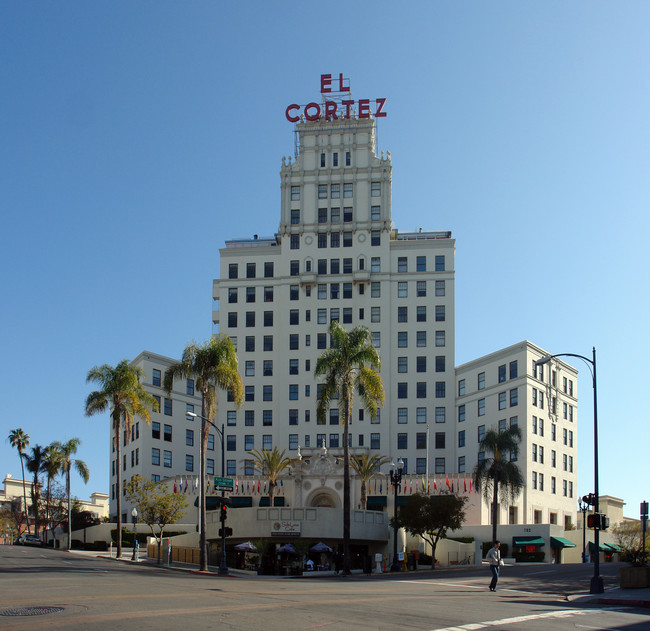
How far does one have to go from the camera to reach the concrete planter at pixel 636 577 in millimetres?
31734

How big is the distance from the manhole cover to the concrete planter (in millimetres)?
22059

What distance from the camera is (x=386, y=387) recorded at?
91.2 meters

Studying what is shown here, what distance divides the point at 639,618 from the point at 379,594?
8800mm

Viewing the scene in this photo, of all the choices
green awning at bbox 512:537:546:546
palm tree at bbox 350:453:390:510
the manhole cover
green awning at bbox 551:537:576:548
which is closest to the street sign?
palm tree at bbox 350:453:390:510

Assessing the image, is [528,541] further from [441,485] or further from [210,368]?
[210,368]

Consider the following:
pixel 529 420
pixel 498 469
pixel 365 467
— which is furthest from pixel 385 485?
pixel 498 469

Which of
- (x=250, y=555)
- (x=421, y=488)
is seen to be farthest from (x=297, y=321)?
(x=250, y=555)

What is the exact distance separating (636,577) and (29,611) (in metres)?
22.9

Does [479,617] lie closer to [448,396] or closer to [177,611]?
[177,611]

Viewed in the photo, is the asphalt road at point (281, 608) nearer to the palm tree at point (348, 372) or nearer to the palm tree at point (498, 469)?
the palm tree at point (348, 372)

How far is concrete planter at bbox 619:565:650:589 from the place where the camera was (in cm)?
3173

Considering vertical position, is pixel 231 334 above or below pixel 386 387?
above

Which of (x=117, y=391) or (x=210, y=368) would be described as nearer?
(x=210, y=368)

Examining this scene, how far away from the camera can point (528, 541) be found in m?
71.0
